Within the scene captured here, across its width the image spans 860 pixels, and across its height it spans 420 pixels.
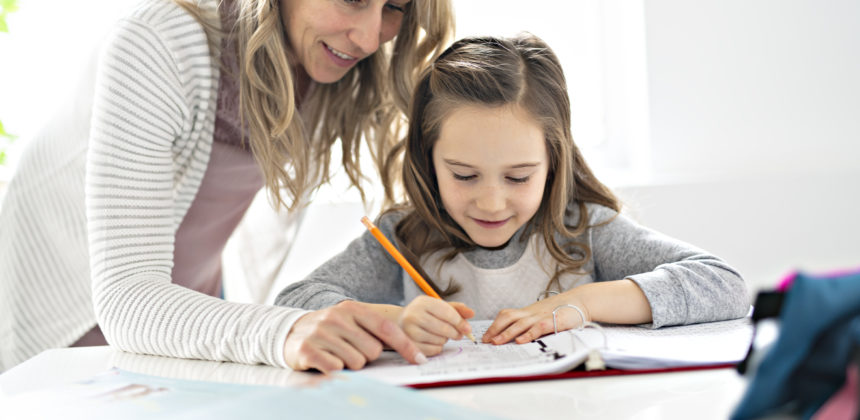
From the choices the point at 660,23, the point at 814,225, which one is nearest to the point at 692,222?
the point at 814,225

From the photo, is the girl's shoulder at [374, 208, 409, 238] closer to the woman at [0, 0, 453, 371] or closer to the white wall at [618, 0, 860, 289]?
the woman at [0, 0, 453, 371]

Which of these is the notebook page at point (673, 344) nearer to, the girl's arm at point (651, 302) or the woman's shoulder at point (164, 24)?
the girl's arm at point (651, 302)

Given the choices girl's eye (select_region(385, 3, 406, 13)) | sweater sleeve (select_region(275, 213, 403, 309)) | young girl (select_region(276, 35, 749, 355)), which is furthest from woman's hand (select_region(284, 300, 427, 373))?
girl's eye (select_region(385, 3, 406, 13))

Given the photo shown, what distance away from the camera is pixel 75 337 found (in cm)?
116

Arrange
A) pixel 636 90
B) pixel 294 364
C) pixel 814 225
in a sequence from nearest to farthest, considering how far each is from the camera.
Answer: pixel 294 364
pixel 814 225
pixel 636 90

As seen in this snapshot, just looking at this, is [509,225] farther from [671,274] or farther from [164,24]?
[164,24]

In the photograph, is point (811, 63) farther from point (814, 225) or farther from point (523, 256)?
point (523, 256)

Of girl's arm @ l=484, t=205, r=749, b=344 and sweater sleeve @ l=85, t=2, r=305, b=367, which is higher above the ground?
sweater sleeve @ l=85, t=2, r=305, b=367

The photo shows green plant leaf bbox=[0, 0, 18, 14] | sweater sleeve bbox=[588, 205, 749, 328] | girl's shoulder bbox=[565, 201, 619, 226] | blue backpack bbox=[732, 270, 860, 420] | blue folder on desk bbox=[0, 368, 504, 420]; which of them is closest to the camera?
blue backpack bbox=[732, 270, 860, 420]

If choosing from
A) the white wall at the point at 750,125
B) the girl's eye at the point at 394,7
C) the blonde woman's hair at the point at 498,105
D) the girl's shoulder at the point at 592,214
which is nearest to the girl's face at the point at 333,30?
the girl's eye at the point at 394,7

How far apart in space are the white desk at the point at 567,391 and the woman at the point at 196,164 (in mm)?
38

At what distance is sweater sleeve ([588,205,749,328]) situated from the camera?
0.84 metres

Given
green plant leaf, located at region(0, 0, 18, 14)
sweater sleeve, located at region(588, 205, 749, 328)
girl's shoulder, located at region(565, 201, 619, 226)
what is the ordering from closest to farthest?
sweater sleeve, located at region(588, 205, 749, 328) < girl's shoulder, located at region(565, 201, 619, 226) < green plant leaf, located at region(0, 0, 18, 14)

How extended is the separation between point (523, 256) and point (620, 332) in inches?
12.5
